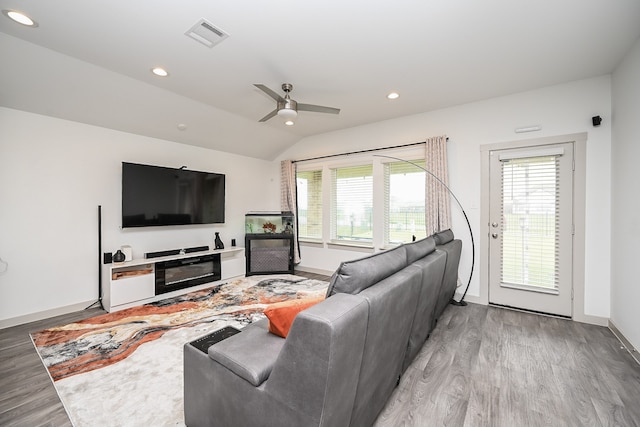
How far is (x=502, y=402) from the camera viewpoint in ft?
5.87

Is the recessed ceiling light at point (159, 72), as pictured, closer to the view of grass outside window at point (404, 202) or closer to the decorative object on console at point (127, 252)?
the decorative object on console at point (127, 252)

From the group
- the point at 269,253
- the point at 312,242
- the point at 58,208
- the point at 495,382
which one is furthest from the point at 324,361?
the point at 312,242

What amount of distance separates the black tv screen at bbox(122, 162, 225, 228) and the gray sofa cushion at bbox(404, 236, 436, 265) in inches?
144

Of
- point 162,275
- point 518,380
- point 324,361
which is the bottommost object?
point 518,380

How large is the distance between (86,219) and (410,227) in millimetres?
4608

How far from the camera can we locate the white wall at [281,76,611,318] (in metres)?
3.01

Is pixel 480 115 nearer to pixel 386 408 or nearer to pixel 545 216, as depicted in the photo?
pixel 545 216

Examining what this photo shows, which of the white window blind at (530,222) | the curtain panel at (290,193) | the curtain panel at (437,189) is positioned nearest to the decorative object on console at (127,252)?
the curtain panel at (290,193)

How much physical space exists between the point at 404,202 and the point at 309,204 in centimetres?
199

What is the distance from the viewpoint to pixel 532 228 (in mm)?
3379

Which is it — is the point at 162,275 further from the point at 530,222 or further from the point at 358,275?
the point at 530,222

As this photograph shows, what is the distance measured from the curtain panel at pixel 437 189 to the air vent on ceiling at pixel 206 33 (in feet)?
10.0

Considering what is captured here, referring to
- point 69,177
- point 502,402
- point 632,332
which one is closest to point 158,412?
point 502,402

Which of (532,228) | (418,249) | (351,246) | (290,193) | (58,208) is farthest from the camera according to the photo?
(290,193)
